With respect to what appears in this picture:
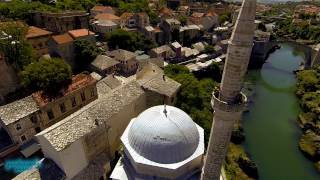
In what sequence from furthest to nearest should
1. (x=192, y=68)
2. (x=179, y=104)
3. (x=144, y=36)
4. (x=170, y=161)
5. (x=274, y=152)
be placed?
(x=144, y=36) < (x=192, y=68) < (x=274, y=152) < (x=179, y=104) < (x=170, y=161)

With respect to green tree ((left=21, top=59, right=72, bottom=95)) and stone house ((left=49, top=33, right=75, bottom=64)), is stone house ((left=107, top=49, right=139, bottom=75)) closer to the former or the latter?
stone house ((left=49, top=33, right=75, bottom=64))

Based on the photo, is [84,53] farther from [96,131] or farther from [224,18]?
[224,18]

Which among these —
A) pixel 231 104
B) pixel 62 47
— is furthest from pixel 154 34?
pixel 231 104

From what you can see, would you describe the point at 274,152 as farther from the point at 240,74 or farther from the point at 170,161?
the point at 240,74

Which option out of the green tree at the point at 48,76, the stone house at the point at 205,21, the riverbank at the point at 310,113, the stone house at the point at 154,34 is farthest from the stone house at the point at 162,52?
the riverbank at the point at 310,113

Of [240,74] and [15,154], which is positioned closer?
[240,74]

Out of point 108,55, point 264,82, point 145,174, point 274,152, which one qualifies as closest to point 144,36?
point 108,55
